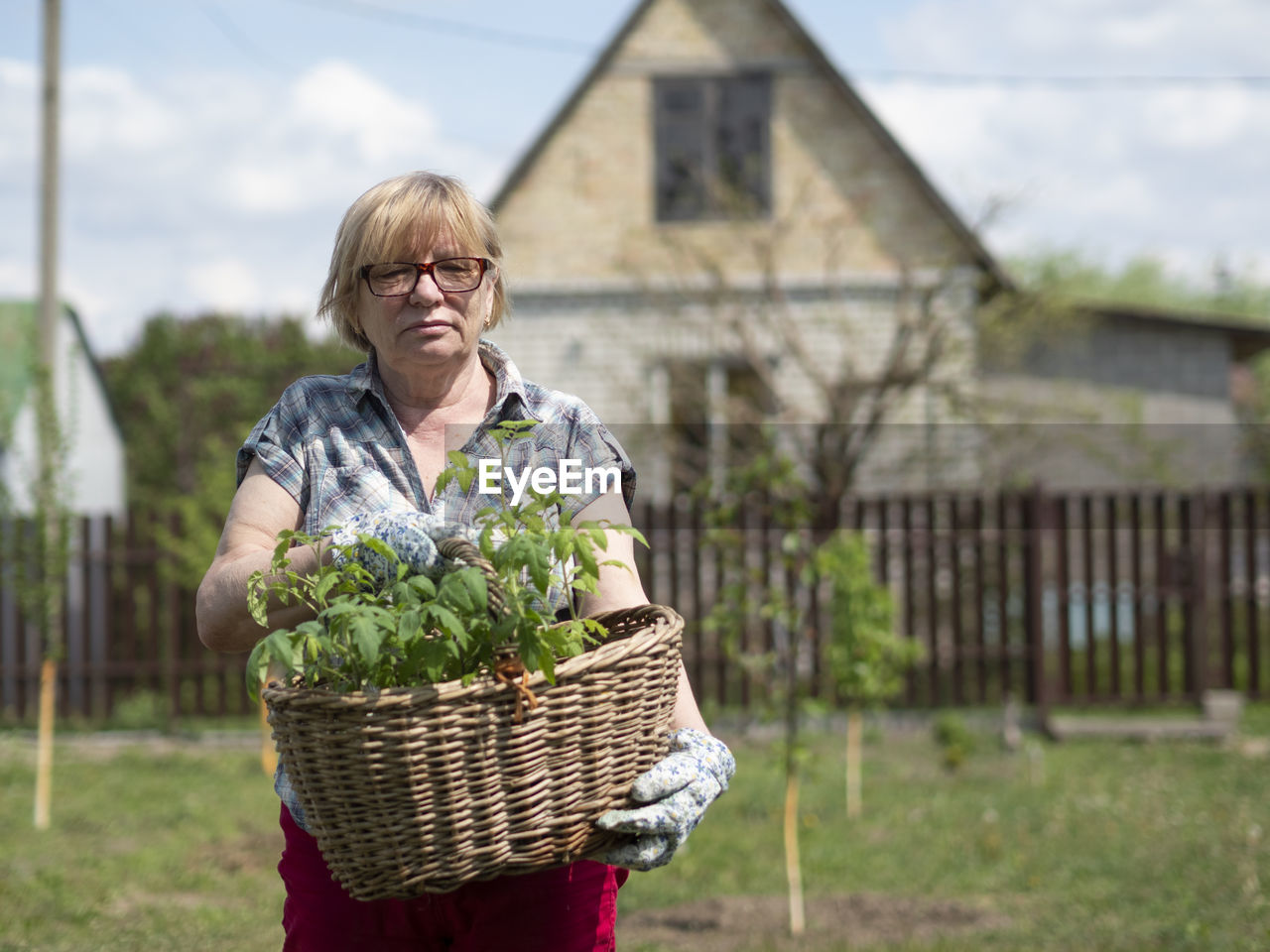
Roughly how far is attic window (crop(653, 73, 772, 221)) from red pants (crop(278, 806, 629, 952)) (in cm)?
1162

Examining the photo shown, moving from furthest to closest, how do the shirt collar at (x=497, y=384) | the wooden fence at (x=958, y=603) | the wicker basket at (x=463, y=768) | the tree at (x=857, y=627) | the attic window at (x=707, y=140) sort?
1. the attic window at (x=707, y=140)
2. the wooden fence at (x=958, y=603)
3. the tree at (x=857, y=627)
4. the shirt collar at (x=497, y=384)
5. the wicker basket at (x=463, y=768)

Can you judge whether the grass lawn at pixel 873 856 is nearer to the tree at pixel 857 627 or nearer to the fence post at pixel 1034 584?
the tree at pixel 857 627

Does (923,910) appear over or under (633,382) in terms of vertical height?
under

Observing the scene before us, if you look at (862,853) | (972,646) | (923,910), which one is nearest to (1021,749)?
(972,646)

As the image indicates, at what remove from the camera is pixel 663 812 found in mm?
1744

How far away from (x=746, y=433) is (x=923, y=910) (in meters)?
7.08

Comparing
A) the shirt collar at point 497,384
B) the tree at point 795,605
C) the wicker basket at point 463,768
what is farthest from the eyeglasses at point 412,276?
the tree at point 795,605

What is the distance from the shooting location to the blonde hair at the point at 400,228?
1.92 metres

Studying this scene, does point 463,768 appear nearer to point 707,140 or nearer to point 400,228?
point 400,228

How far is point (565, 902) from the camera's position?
6.25 feet

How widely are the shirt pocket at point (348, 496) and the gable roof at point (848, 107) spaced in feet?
37.0

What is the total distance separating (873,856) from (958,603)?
3773 millimetres

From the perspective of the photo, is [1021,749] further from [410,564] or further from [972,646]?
[410,564]

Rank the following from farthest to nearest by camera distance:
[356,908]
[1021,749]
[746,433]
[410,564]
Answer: [746,433] < [1021,749] < [356,908] < [410,564]
